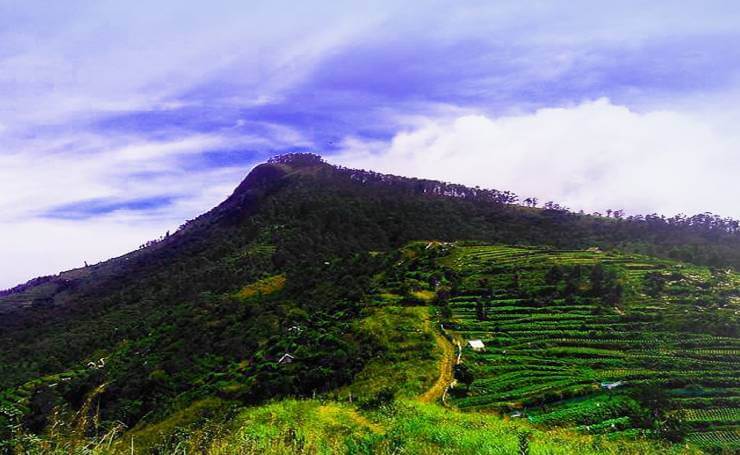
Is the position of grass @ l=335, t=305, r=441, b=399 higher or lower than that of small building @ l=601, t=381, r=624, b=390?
higher

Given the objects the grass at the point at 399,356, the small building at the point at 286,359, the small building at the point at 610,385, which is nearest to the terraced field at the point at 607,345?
the small building at the point at 610,385

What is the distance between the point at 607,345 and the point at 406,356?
13.9 metres

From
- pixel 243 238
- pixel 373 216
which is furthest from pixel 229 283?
pixel 373 216

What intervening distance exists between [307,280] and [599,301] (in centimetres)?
4185

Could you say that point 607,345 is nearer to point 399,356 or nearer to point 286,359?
point 399,356

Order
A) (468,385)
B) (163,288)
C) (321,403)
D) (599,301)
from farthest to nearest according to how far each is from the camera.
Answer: (163,288) < (599,301) < (468,385) < (321,403)

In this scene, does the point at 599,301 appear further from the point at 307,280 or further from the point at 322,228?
the point at 322,228

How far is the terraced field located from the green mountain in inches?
5.2

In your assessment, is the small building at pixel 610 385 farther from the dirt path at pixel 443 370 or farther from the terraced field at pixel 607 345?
the dirt path at pixel 443 370

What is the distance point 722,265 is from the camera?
59.7 meters

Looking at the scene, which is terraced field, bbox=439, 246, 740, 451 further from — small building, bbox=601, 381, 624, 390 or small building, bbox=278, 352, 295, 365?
small building, bbox=278, 352, 295, 365

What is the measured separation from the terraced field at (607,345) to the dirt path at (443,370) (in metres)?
0.94

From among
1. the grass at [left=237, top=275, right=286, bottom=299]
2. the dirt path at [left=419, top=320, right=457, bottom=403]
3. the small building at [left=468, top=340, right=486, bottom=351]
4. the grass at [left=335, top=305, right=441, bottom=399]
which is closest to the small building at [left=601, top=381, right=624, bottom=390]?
the dirt path at [left=419, top=320, right=457, bottom=403]

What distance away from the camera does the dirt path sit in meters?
24.4
